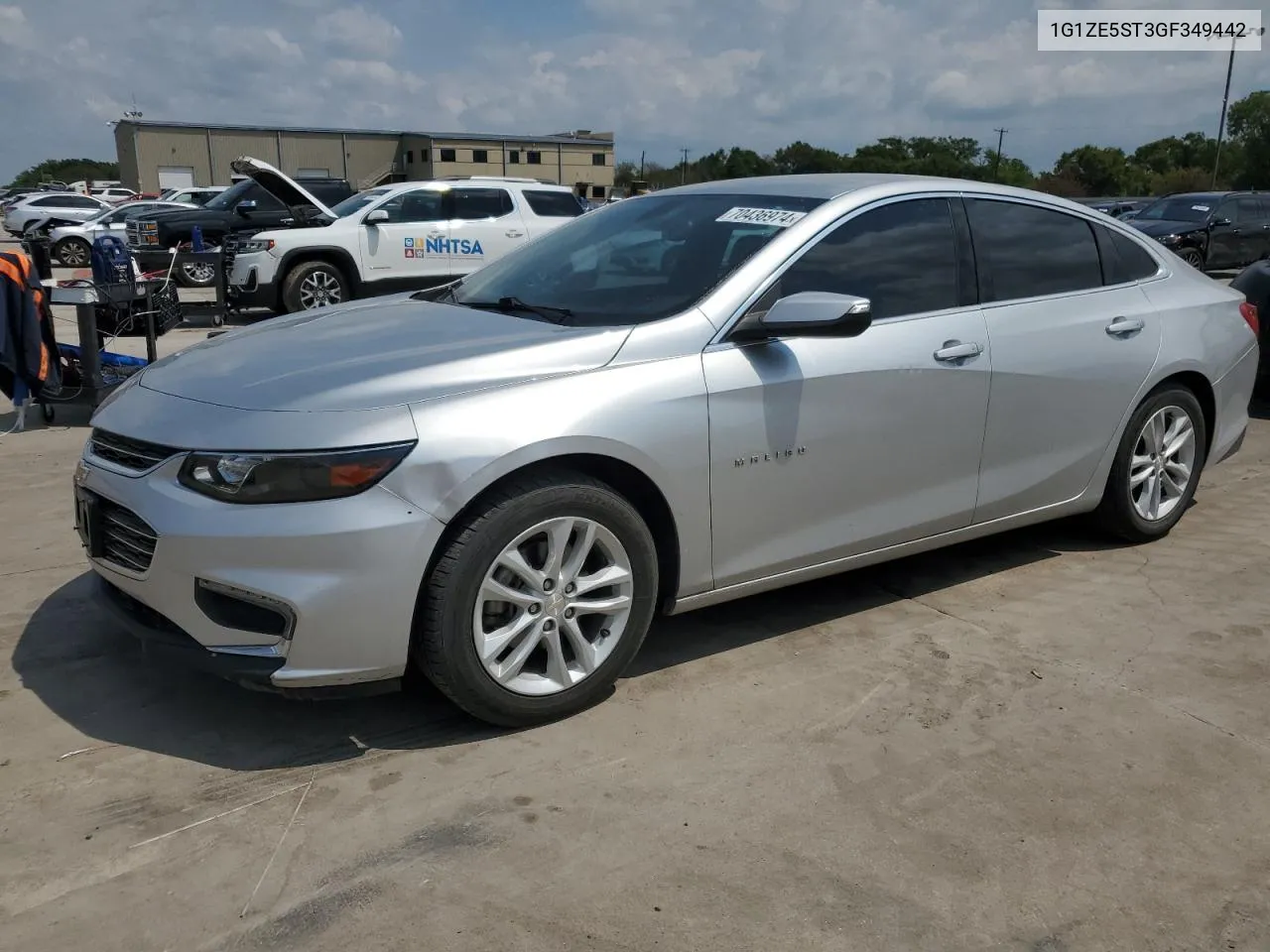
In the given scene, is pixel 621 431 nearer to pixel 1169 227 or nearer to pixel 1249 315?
pixel 1249 315

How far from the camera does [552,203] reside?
13898 millimetres

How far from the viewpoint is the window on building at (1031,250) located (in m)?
4.27

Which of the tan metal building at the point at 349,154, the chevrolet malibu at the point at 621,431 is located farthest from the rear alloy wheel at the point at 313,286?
the tan metal building at the point at 349,154

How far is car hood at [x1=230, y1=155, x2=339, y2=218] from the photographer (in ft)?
38.5

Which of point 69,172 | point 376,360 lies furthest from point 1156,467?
point 69,172

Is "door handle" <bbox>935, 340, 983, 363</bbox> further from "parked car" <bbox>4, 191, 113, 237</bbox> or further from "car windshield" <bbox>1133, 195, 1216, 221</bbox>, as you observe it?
"parked car" <bbox>4, 191, 113, 237</bbox>

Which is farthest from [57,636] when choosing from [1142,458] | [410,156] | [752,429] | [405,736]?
[410,156]

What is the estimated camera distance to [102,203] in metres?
33.9

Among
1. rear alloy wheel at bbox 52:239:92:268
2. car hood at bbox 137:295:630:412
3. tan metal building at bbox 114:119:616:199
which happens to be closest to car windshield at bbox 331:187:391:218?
car hood at bbox 137:295:630:412

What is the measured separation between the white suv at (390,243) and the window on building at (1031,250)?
8329mm

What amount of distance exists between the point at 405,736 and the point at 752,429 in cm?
143

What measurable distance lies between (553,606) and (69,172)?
130 m

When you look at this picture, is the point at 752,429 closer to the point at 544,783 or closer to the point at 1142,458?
the point at 544,783

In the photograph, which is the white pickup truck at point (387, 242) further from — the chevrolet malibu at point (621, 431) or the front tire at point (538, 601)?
the front tire at point (538, 601)
